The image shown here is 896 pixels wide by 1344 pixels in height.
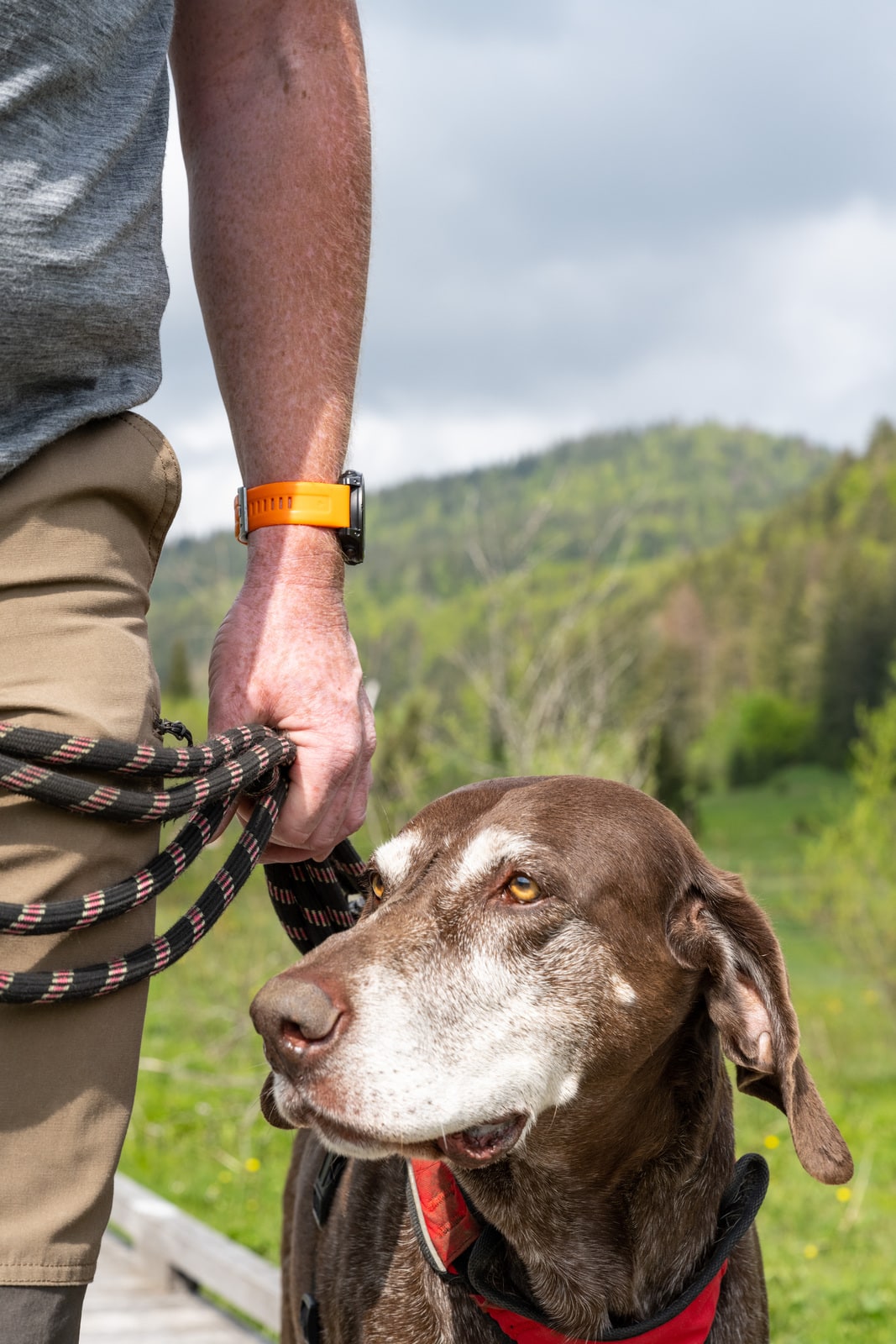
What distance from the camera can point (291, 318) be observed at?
6.98 feet

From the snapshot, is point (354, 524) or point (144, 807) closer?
point (144, 807)

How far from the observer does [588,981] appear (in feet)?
7.58

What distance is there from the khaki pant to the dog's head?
40cm

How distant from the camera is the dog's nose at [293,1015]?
6.53ft

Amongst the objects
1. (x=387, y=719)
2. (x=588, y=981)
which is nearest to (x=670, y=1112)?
(x=588, y=981)

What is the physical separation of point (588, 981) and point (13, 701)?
3.80 feet

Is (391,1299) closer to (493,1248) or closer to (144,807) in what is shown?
(493,1248)

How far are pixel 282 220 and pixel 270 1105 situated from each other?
4.77ft

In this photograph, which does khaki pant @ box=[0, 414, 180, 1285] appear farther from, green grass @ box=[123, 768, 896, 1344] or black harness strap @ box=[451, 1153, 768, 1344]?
green grass @ box=[123, 768, 896, 1344]

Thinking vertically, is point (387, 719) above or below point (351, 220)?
below

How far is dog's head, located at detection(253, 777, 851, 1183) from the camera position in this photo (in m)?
2.04

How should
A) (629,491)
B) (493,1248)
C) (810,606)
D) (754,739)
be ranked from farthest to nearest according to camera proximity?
1. (629,491)
2. (754,739)
3. (810,606)
4. (493,1248)

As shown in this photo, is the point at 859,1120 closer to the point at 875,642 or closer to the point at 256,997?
the point at 256,997

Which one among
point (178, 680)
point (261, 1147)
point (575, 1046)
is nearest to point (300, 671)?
point (575, 1046)
